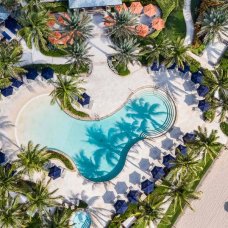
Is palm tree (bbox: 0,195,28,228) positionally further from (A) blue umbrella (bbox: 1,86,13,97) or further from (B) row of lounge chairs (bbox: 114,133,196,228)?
(A) blue umbrella (bbox: 1,86,13,97)

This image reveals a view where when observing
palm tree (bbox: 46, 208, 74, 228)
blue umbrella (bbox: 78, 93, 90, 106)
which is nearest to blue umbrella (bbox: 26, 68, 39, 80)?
blue umbrella (bbox: 78, 93, 90, 106)

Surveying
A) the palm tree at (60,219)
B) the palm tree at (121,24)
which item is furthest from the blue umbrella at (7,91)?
the palm tree at (60,219)

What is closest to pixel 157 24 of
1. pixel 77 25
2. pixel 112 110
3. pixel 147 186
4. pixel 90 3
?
pixel 90 3

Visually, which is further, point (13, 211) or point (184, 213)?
point (184, 213)

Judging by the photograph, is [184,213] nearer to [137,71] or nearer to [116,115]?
[116,115]

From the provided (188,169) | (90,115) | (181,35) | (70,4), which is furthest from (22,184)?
(181,35)
